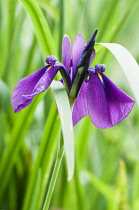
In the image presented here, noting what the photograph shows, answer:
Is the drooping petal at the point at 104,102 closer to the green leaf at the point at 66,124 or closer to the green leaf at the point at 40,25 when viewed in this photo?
the green leaf at the point at 66,124

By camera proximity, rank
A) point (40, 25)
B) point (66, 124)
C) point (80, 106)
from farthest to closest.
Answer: point (40, 25) → point (80, 106) → point (66, 124)

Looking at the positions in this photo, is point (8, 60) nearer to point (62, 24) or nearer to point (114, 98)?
point (62, 24)

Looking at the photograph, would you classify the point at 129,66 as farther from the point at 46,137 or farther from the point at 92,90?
the point at 46,137

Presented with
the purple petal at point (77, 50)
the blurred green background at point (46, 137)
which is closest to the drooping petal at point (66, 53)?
the purple petal at point (77, 50)

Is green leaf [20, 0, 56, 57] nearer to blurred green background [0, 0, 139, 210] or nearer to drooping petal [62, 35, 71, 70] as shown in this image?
blurred green background [0, 0, 139, 210]

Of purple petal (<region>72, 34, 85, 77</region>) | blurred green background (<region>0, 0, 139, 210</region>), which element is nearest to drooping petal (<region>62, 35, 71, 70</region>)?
purple petal (<region>72, 34, 85, 77</region>)

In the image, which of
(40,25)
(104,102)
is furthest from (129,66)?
(40,25)

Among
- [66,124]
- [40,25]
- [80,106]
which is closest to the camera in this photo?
[66,124]
